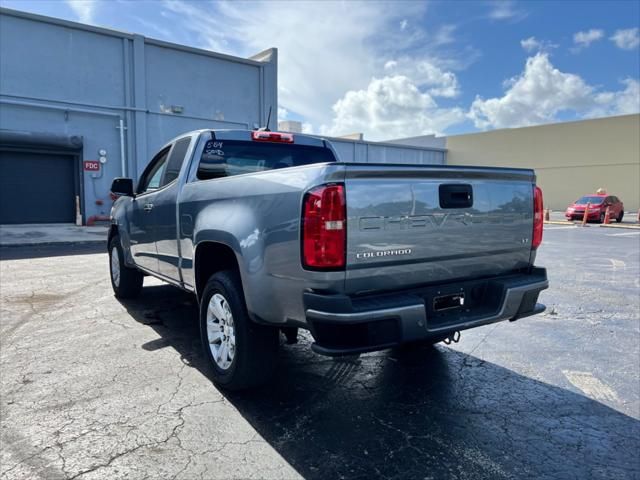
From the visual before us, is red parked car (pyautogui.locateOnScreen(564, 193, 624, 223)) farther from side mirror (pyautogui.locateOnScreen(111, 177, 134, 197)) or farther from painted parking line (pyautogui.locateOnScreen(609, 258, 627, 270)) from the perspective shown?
side mirror (pyautogui.locateOnScreen(111, 177, 134, 197))

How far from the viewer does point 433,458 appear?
2617 millimetres

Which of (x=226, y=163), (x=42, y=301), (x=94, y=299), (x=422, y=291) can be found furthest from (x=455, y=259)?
(x=42, y=301)

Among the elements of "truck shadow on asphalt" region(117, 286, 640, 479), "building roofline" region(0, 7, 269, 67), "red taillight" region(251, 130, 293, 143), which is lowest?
"truck shadow on asphalt" region(117, 286, 640, 479)

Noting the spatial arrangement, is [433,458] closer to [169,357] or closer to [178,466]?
[178,466]

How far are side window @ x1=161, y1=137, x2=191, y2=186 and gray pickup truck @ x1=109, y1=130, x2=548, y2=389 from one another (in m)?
0.24

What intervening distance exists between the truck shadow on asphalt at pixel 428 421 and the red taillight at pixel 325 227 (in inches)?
44.3

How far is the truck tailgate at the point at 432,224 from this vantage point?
2.62 meters

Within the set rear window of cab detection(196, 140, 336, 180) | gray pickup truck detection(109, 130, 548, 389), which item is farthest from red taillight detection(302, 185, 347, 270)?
rear window of cab detection(196, 140, 336, 180)

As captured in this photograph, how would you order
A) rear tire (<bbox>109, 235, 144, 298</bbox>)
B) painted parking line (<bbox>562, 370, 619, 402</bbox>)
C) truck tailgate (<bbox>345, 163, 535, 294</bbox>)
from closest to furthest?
truck tailgate (<bbox>345, 163, 535, 294</bbox>)
painted parking line (<bbox>562, 370, 619, 402</bbox>)
rear tire (<bbox>109, 235, 144, 298</bbox>)

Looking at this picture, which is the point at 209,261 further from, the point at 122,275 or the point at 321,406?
the point at 122,275

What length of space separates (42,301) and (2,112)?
13.7 meters

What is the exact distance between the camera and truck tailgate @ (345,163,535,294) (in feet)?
8.59

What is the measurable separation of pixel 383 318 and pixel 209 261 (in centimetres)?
178

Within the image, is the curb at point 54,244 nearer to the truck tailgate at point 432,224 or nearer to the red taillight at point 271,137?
the red taillight at point 271,137
